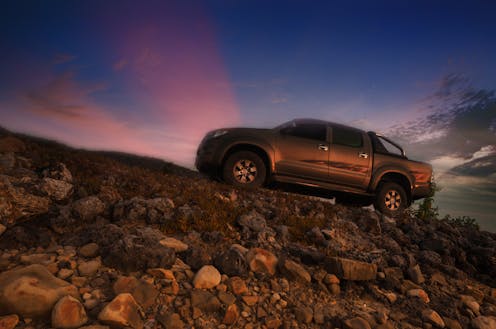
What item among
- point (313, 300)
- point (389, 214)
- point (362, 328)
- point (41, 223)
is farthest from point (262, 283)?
point (389, 214)

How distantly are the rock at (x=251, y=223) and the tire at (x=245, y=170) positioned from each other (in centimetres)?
218

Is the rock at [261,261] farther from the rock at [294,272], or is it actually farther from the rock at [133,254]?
the rock at [133,254]

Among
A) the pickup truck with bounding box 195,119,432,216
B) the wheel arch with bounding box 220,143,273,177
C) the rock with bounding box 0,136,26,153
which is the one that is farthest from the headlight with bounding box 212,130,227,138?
the rock with bounding box 0,136,26,153

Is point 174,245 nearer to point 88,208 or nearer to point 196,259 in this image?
point 196,259

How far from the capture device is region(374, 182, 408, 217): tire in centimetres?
770

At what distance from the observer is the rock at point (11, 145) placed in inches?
225

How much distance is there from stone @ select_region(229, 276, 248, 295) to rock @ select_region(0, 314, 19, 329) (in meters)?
1.63

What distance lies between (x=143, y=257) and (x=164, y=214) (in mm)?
1466

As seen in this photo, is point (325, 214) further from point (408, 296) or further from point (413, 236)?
point (408, 296)

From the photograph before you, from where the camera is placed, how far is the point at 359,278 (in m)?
3.43

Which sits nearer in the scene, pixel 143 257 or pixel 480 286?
pixel 143 257

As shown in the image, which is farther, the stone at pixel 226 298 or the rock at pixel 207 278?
the rock at pixel 207 278

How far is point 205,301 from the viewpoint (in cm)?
252

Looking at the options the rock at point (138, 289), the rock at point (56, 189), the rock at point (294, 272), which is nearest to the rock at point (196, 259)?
the rock at point (138, 289)
